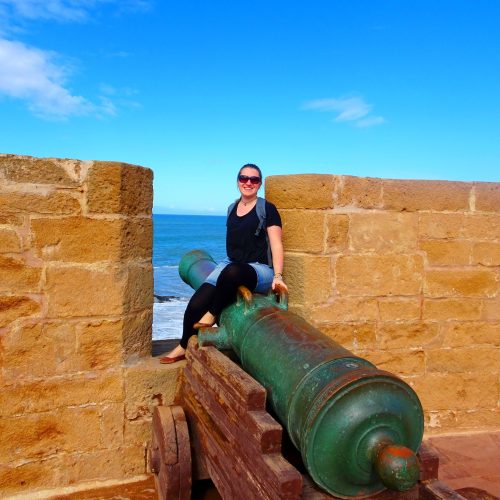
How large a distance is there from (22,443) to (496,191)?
376 cm

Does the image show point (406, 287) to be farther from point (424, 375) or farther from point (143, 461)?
point (143, 461)

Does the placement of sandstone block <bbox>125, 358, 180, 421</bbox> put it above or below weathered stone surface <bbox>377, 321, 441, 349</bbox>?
below

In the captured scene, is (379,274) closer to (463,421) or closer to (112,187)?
(463,421)

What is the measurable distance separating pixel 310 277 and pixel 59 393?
1819 mm

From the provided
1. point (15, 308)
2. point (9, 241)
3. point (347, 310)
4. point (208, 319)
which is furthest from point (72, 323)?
point (347, 310)

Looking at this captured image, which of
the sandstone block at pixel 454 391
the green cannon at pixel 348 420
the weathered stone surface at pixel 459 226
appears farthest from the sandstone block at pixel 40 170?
the sandstone block at pixel 454 391

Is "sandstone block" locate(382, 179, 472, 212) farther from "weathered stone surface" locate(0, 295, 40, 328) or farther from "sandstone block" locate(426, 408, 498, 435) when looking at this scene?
"weathered stone surface" locate(0, 295, 40, 328)

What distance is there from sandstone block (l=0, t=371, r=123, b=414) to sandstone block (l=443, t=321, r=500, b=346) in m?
2.48

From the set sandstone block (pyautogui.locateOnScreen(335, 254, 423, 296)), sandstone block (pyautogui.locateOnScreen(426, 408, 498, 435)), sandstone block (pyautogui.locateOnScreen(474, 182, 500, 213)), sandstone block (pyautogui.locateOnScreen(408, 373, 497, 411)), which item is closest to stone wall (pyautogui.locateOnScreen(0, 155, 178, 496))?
sandstone block (pyautogui.locateOnScreen(335, 254, 423, 296))

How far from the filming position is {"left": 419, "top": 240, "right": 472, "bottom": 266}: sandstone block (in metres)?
3.84

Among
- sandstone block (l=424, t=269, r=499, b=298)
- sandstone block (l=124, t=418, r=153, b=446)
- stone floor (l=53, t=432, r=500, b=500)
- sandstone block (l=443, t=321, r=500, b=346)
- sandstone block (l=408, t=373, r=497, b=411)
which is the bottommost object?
stone floor (l=53, t=432, r=500, b=500)

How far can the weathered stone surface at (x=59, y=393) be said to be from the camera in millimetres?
3105

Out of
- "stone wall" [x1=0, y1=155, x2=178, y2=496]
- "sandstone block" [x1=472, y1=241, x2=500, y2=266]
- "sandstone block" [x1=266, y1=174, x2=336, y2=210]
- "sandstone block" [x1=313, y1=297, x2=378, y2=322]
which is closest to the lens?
"stone wall" [x1=0, y1=155, x2=178, y2=496]

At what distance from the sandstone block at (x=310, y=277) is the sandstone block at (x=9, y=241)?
1781 millimetres
